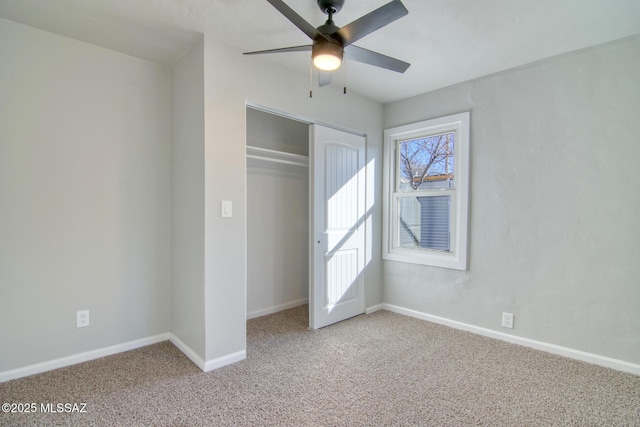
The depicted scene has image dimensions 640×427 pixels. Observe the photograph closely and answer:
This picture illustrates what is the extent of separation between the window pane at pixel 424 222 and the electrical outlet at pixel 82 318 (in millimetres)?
3054

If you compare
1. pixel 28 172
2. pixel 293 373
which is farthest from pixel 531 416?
pixel 28 172

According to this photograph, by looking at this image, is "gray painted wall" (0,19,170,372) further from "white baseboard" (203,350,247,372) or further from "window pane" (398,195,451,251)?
"window pane" (398,195,451,251)

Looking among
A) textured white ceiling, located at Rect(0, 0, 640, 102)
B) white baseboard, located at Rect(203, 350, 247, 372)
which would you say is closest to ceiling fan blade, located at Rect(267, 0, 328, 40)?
textured white ceiling, located at Rect(0, 0, 640, 102)

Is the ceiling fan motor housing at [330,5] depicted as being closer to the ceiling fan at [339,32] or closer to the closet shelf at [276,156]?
the ceiling fan at [339,32]

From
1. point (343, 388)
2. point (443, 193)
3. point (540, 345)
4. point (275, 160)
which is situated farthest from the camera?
point (275, 160)

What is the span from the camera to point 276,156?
3.54 meters

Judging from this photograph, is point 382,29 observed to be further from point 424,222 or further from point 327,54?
point 424,222

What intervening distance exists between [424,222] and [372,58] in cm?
203

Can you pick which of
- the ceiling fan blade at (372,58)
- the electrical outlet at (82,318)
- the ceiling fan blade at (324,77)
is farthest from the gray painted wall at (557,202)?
the electrical outlet at (82,318)

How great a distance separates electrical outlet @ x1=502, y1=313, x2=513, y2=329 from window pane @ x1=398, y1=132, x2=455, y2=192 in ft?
4.30

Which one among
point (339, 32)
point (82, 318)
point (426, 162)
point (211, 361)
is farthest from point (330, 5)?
point (82, 318)

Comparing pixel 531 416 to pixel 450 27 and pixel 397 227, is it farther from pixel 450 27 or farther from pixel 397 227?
pixel 450 27

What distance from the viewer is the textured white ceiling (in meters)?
1.94

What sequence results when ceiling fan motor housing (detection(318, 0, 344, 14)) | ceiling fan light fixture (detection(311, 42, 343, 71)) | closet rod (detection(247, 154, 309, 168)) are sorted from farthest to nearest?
closet rod (detection(247, 154, 309, 168)) < ceiling fan motor housing (detection(318, 0, 344, 14)) < ceiling fan light fixture (detection(311, 42, 343, 71))
